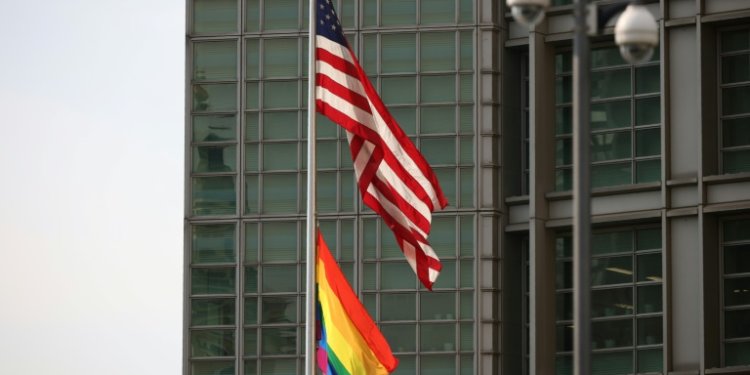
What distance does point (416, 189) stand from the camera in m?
25.4

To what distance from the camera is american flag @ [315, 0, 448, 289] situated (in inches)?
992

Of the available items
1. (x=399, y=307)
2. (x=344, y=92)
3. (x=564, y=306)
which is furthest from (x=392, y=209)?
(x=564, y=306)

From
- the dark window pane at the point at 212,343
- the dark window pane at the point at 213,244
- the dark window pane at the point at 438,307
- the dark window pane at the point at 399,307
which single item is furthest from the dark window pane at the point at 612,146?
the dark window pane at the point at 212,343

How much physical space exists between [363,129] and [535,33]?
11.2 m

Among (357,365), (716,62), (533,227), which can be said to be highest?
(716,62)

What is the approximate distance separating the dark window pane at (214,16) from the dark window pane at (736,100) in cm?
1044

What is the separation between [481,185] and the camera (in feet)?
117

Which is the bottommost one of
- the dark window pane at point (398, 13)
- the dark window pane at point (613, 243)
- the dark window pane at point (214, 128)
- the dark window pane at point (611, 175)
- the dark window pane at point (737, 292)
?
the dark window pane at point (737, 292)

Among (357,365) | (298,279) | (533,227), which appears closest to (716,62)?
(533,227)

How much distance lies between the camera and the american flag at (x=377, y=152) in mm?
25203

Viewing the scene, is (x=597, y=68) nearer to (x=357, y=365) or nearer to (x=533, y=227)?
(x=533, y=227)

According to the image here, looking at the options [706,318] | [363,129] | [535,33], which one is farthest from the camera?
[535,33]

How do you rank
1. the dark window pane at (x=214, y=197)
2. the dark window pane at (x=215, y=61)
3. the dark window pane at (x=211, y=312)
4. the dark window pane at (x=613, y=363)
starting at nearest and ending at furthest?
1. the dark window pane at (x=613, y=363)
2. the dark window pane at (x=211, y=312)
3. the dark window pane at (x=214, y=197)
4. the dark window pane at (x=215, y=61)

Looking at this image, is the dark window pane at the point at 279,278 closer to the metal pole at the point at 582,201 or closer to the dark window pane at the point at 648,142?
the dark window pane at the point at 648,142
